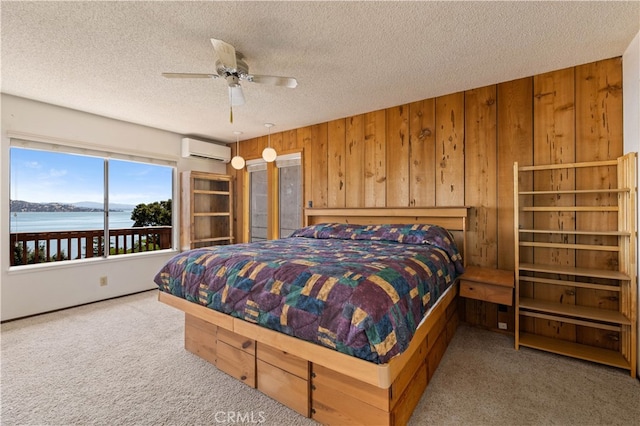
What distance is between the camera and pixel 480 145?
3025 millimetres

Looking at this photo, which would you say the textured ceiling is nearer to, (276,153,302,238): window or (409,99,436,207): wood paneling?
(409,99,436,207): wood paneling

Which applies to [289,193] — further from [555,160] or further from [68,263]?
[555,160]

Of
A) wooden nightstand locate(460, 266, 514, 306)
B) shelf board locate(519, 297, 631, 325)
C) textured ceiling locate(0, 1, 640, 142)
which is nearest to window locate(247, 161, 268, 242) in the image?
textured ceiling locate(0, 1, 640, 142)

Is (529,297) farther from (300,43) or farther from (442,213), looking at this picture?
(300,43)

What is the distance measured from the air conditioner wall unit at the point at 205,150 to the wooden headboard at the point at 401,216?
7.04ft

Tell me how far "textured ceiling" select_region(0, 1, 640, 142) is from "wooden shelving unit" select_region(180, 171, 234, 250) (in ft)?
5.56

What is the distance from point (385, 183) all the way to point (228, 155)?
3.21 m

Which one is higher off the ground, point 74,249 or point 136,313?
point 74,249

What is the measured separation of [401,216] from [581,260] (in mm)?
1670

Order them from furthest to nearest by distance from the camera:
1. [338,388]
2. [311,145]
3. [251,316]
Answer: [311,145], [251,316], [338,388]

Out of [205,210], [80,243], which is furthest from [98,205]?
[205,210]

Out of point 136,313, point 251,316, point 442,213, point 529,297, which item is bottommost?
point 136,313

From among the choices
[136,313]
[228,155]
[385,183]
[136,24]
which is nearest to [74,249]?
[136,313]

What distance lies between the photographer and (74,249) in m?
3.90
